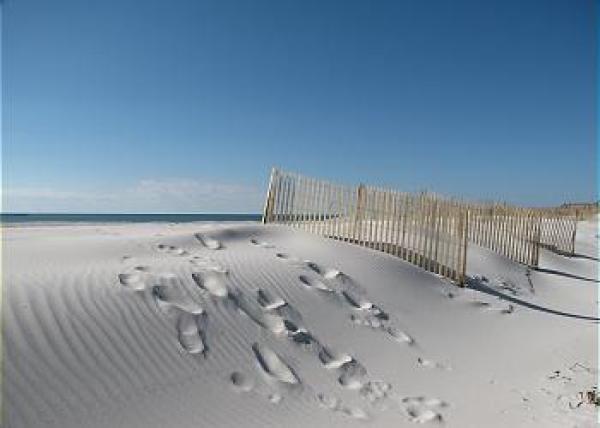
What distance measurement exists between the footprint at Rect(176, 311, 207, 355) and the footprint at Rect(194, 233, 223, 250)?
Result: 2.97m

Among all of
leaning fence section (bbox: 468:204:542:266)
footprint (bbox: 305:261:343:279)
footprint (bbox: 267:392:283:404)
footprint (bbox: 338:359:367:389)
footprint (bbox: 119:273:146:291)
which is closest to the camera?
footprint (bbox: 267:392:283:404)

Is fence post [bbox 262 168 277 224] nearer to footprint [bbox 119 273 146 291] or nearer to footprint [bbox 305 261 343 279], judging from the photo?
footprint [bbox 305 261 343 279]

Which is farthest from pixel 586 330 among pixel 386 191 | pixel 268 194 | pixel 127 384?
pixel 127 384

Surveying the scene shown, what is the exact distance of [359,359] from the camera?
22.2ft

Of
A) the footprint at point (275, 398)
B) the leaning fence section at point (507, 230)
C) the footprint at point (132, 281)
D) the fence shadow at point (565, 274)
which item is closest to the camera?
the footprint at point (275, 398)

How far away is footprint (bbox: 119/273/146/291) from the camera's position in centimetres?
632

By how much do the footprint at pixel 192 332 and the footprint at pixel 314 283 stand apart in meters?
2.31

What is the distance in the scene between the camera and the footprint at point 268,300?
A: 23.6 feet

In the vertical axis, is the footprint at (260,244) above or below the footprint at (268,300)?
above

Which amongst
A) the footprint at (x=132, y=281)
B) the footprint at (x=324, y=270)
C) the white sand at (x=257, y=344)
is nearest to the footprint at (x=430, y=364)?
the white sand at (x=257, y=344)

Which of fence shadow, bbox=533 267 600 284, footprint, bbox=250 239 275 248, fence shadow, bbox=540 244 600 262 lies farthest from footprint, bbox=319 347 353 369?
fence shadow, bbox=540 244 600 262

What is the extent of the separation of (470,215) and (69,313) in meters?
10.4

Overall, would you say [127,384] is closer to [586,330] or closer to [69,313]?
[69,313]

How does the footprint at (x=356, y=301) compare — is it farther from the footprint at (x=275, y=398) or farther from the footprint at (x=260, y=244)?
the footprint at (x=275, y=398)
